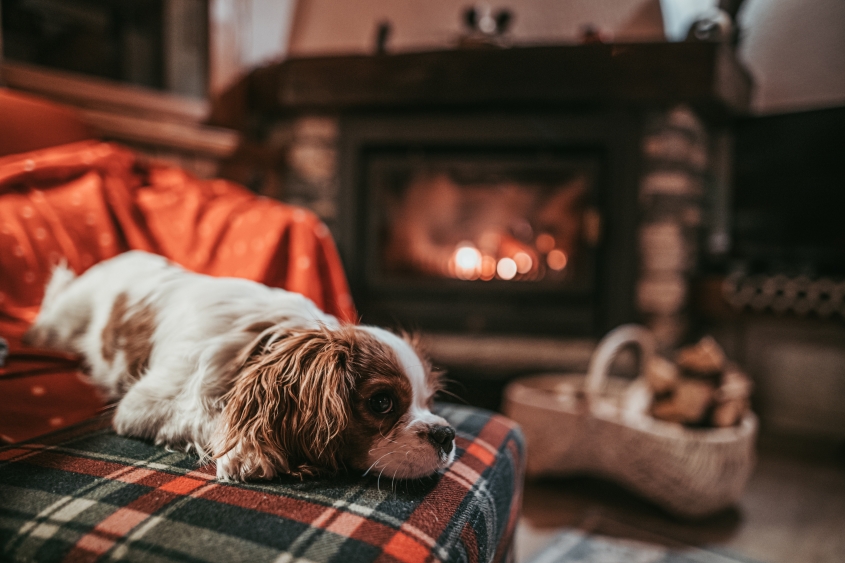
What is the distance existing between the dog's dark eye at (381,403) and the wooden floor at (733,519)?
0.78 meters

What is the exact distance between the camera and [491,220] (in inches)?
101

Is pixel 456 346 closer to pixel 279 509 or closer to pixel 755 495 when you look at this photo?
pixel 755 495

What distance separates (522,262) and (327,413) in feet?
6.46

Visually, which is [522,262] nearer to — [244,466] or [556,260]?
[556,260]

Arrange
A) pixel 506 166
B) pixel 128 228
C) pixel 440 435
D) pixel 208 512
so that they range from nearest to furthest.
→ pixel 208 512 → pixel 440 435 → pixel 128 228 → pixel 506 166

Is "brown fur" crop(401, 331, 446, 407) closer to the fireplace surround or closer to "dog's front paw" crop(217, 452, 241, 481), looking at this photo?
"dog's front paw" crop(217, 452, 241, 481)

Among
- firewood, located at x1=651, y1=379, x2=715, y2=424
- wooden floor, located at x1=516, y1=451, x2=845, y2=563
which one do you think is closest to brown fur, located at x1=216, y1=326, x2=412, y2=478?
wooden floor, located at x1=516, y1=451, x2=845, y2=563

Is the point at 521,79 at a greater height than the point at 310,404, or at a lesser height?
greater

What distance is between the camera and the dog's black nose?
704mm

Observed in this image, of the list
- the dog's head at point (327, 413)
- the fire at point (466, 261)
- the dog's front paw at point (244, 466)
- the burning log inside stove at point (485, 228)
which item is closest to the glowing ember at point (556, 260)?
the burning log inside stove at point (485, 228)

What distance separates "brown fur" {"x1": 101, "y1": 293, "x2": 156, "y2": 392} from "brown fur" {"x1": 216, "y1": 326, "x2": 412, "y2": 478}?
0.77ft

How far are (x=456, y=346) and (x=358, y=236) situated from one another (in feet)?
2.19

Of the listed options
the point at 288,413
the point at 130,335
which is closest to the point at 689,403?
the point at 288,413

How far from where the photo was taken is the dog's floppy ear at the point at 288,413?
66 centimetres
